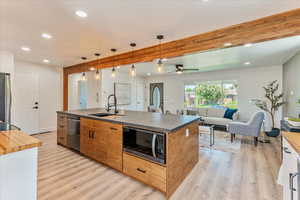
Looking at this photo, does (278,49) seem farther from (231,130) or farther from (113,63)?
(113,63)

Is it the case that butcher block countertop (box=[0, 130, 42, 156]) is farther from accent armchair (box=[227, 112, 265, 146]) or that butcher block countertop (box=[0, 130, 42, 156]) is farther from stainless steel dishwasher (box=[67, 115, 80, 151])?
accent armchair (box=[227, 112, 265, 146])

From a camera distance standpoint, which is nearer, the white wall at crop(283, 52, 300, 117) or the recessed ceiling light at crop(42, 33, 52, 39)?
the recessed ceiling light at crop(42, 33, 52, 39)

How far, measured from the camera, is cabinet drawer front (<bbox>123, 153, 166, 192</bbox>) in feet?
6.09

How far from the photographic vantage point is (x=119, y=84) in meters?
6.35

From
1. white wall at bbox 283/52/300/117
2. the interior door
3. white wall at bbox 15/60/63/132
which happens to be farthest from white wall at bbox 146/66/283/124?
the interior door

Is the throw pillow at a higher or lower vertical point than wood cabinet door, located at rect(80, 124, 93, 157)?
higher

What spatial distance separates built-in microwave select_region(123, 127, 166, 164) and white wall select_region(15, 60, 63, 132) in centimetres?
425

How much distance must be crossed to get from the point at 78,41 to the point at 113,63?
3.88 ft

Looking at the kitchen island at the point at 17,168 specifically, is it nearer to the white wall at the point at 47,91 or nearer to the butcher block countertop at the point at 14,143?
the butcher block countertop at the point at 14,143

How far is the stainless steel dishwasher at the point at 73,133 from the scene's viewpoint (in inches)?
124

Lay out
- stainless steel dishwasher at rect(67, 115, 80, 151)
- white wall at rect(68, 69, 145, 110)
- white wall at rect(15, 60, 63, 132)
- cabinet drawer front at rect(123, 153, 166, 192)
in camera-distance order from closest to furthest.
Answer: cabinet drawer front at rect(123, 153, 166, 192), stainless steel dishwasher at rect(67, 115, 80, 151), white wall at rect(15, 60, 63, 132), white wall at rect(68, 69, 145, 110)

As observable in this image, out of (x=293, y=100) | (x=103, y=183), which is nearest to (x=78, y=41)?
(x=103, y=183)

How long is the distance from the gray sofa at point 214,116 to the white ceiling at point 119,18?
3709mm

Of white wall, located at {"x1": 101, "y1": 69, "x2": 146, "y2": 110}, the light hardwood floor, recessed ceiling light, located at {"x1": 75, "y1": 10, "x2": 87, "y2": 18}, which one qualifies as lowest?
the light hardwood floor
